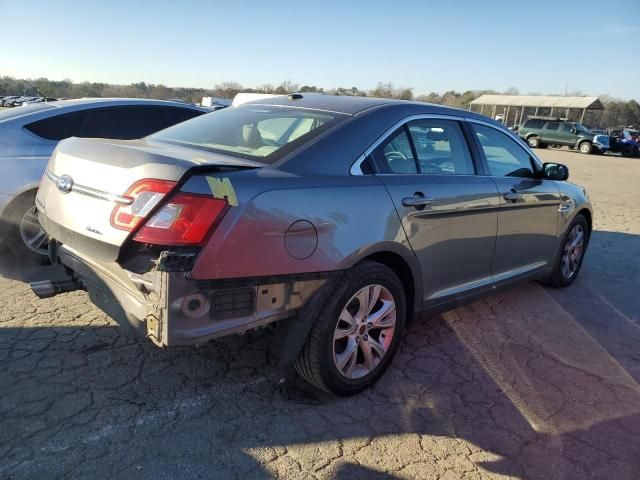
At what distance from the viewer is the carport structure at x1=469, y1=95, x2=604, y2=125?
42.1 meters

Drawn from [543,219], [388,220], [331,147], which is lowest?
[543,219]

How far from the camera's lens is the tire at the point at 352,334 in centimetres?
268

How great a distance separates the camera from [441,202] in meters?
3.24

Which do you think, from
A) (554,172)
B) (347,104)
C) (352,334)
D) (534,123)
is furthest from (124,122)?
(534,123)

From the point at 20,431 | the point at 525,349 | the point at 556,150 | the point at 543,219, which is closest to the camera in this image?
the point at 20,431

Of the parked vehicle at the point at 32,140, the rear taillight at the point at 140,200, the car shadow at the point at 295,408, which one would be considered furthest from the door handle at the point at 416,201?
the parked vehicle at the point at 32,140

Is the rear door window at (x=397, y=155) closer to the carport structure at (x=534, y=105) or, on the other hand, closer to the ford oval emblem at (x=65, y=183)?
the ford oval emblem at (x=65, y=183)

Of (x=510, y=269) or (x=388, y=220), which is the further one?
(x=510, y=269)

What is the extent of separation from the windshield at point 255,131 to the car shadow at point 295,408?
3.44ft

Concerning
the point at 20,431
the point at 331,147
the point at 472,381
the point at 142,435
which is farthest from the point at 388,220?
the point at 20,431

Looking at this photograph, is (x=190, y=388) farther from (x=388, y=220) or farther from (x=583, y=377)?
(x=583, y=377)

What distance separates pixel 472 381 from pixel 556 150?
30.7 m

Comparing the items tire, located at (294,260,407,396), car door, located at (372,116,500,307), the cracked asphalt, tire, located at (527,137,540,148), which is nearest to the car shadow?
the cracked asphalt

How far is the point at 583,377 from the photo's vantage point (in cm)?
342
